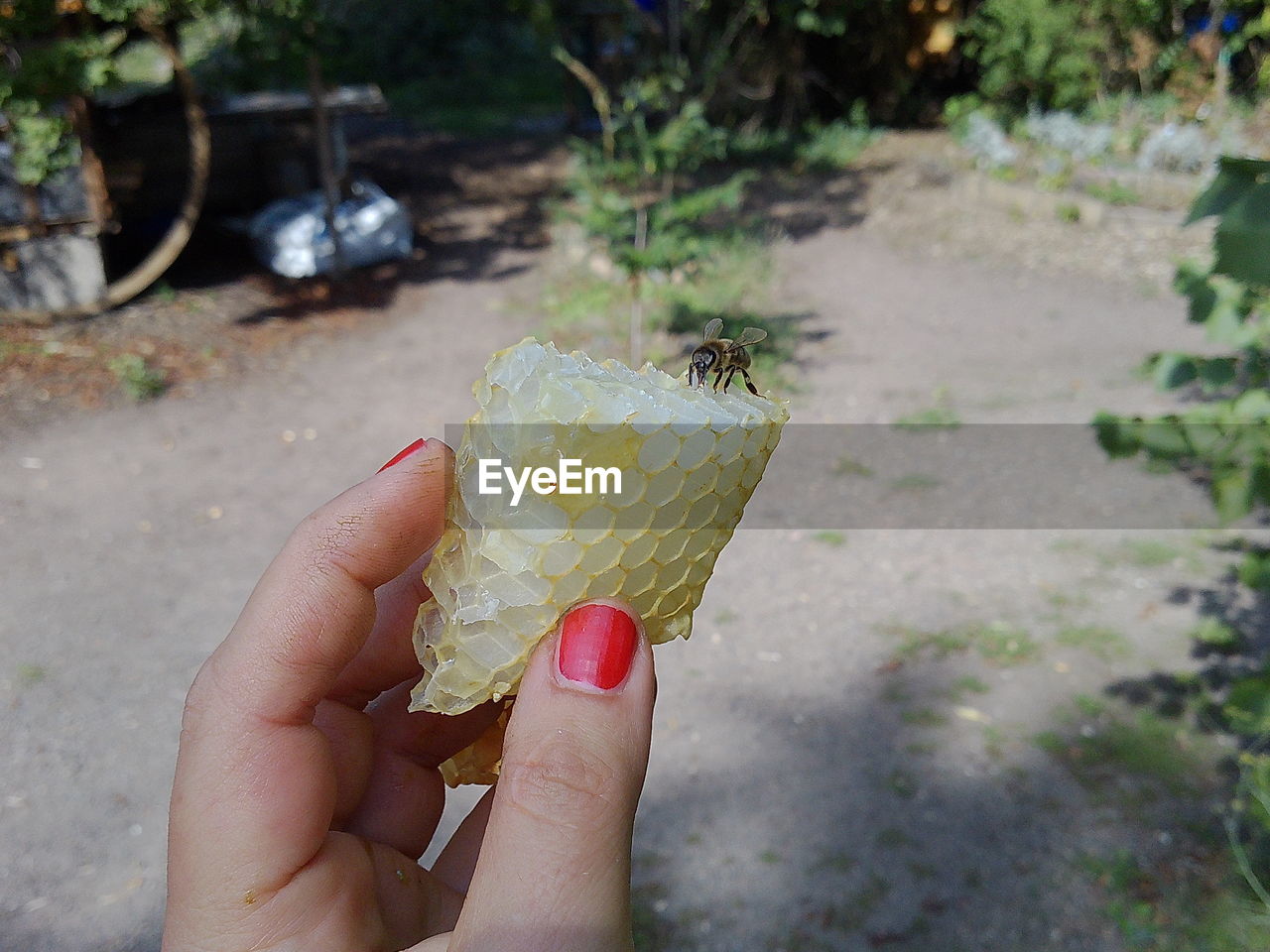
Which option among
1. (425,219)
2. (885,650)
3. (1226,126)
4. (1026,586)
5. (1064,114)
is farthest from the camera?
(1064,114)

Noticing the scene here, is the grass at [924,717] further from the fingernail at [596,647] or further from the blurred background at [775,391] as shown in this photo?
the fingernail at [596,647]

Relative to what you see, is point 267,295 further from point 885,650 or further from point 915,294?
point 885,650

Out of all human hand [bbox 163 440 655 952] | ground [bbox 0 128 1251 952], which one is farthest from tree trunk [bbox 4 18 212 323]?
human hand [bbox 163 440 655 952]

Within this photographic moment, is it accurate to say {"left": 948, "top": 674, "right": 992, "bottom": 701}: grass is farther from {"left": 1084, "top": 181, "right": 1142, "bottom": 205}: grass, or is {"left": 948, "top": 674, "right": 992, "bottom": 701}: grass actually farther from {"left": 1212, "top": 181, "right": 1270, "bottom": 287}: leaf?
{"left": 1084, "top": 181, "right": 1142, "bottom": 205}: grass

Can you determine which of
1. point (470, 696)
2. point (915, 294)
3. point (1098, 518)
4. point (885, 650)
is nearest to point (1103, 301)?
point (915, 294)

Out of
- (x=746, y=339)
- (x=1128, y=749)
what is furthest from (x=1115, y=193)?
(x=746, y=339)
